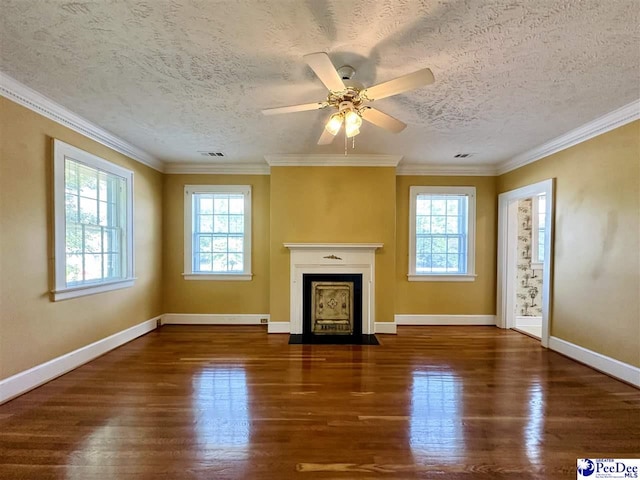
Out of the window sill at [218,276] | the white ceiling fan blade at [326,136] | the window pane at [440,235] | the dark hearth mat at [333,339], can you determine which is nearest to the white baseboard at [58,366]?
the window sill at [218,276]

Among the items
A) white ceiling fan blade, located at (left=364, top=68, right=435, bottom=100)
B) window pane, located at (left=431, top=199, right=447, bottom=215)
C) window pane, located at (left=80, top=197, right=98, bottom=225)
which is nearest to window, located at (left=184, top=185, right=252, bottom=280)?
window pane, located at (left=80, top=197, right=98, bottom=225)

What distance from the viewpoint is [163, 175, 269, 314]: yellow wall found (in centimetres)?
463

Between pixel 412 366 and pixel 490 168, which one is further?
pixel 490 168

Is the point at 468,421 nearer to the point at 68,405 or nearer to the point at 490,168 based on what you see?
the point at 68,405

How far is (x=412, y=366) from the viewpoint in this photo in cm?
305

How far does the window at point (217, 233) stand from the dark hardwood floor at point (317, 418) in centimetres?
159

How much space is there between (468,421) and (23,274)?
3.74m

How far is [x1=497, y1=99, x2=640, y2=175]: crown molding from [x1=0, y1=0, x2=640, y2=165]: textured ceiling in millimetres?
154

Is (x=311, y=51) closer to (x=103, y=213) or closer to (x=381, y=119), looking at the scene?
(x=381, y=119)

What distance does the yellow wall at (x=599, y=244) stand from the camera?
2.68 metres

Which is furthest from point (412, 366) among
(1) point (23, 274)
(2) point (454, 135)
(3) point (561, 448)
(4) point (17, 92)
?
(4) point (17, 92)

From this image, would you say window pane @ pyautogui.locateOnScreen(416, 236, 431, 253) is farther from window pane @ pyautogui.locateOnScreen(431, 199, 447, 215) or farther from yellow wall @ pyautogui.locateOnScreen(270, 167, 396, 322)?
yellow wall @ pyautogui.locateOnScreen(270, 167, 396, 322)

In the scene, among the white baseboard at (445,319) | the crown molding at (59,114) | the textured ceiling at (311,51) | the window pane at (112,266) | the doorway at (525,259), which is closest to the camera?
the textured ceiling at (311,51)

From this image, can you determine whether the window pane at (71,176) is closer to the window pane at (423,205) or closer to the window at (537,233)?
the window pane at (423,205)
